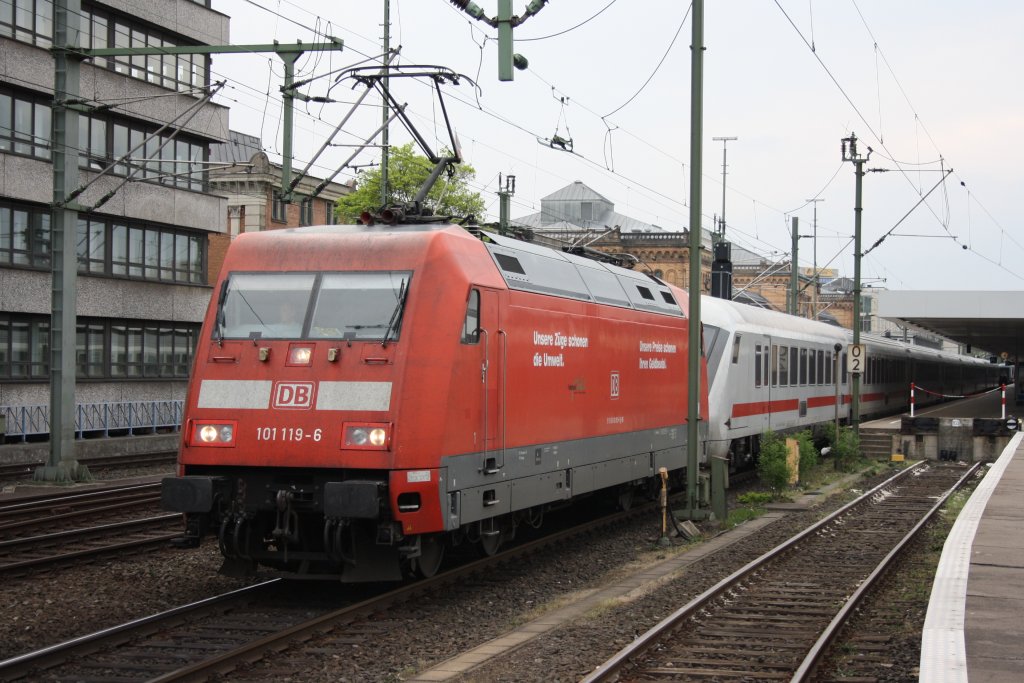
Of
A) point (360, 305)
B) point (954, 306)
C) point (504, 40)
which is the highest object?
point (504, 40)

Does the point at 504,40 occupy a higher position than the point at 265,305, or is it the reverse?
the point at 504,40

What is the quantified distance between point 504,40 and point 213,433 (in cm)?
487

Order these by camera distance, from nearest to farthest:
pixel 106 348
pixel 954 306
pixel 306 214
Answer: pixel 106 348 → pixel 954 306 → pixel 306 214

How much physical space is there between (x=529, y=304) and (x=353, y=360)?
8.27ft

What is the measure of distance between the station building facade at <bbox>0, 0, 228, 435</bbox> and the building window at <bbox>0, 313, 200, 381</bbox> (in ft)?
0.12

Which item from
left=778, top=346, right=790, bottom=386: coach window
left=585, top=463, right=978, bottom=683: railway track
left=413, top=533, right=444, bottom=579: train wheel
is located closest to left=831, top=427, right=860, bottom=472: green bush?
left=778, top=346, right=790, bottom=386: coach window

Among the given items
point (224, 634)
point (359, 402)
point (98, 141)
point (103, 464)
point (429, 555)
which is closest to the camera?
point (224, 634)

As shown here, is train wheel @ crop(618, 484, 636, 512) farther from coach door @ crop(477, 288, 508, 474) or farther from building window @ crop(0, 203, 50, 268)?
building window @ crop(0, 203, 50, 268)

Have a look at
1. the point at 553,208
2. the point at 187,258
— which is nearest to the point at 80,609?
the point at 187,258

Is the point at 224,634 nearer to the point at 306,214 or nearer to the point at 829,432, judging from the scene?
the point at 829,432

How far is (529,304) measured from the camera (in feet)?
39.6

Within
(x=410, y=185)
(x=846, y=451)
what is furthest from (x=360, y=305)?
(x=410, y=185)

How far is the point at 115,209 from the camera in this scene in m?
32.2

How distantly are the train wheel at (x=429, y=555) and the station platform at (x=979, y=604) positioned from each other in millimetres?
4414
